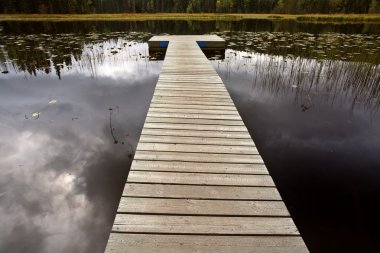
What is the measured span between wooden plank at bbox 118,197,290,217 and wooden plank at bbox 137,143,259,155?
76cm

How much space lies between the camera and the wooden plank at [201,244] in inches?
60.5

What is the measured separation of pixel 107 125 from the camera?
4.49 meters

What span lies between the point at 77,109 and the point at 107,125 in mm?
1107

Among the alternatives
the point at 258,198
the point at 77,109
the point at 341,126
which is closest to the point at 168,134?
the point at 258,198

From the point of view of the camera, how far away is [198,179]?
219 centimetres

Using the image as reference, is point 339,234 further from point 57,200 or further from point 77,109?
point 77,109

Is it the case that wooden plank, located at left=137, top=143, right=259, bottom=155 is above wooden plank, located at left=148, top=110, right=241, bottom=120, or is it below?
below

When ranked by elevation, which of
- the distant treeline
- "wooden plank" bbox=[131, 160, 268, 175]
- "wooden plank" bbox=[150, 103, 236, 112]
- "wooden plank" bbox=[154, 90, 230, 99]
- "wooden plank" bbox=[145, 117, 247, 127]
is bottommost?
"wooden plank" bbox=[131, 160, 268, 175]

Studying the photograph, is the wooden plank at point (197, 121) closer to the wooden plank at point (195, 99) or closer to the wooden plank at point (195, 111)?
the wooden plank at point (195, 111)

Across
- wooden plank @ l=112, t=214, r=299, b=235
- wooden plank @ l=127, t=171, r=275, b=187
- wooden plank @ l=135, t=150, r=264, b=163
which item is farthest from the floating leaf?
wooden plank @ l=112, t=214, r=299, b=235

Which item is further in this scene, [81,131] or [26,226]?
[81,131]

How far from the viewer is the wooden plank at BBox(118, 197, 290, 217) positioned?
1.82m

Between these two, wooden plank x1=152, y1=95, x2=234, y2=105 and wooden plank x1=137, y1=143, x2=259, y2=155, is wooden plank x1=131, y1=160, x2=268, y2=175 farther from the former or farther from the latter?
wooden plank x1=152, y1=95, x2=234, y2=105

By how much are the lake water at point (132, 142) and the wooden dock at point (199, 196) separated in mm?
804
